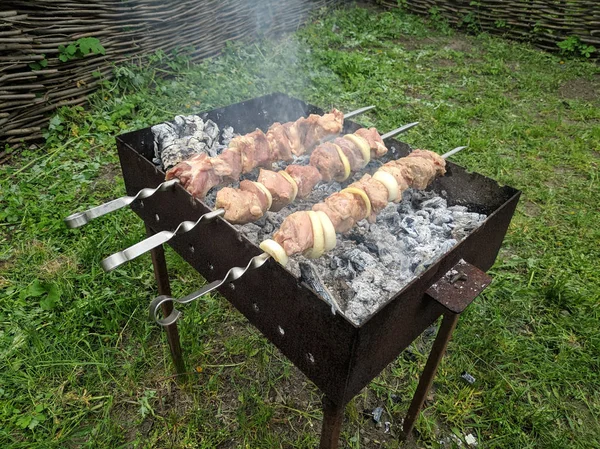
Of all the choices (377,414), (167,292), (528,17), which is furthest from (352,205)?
(528,17)

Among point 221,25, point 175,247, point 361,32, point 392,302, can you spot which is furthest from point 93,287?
point 361,32

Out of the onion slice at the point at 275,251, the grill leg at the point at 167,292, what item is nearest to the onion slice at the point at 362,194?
the onion slice at the point at 275,251

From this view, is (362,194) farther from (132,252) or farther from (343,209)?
(132,252)

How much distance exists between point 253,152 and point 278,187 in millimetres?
376

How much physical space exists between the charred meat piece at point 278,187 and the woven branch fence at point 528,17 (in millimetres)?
7880

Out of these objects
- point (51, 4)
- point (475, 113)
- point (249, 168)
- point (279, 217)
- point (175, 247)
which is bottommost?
point (475, 113)

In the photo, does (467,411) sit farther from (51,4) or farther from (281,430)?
(51,4)

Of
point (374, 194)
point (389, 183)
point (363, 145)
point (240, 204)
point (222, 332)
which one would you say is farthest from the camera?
point (222, 332)

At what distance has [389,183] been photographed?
83.7 inches

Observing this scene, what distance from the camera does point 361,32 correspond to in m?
8.37

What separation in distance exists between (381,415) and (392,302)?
5.04 feet

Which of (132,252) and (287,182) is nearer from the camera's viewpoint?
(132,252)

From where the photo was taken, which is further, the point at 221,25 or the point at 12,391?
the point at 221,25

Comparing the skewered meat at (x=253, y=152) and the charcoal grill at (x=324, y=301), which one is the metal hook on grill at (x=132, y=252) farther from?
the skewered meat at (x=253, y=152)
